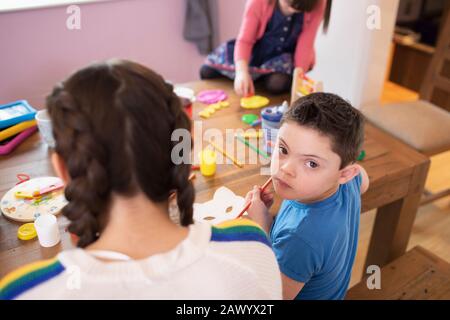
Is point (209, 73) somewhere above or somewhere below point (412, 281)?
above

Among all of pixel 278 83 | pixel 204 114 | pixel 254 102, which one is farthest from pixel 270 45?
pixel 204 114

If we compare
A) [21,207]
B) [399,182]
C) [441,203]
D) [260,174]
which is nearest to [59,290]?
[21,207]

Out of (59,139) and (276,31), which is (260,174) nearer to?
(59,139)

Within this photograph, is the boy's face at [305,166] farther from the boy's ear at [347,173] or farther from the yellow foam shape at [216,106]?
the yellow foam shape at [216,106]

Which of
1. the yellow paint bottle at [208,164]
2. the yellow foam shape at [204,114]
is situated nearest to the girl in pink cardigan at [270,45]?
the yellow foam shape at [204,114]

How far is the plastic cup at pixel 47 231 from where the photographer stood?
3.00 ft

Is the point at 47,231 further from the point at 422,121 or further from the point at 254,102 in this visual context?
the point at 422,121

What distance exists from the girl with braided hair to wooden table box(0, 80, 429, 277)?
38 cm

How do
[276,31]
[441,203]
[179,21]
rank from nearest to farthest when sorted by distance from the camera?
[276,31]
[441,203]
[179,21]

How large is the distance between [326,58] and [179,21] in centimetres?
93

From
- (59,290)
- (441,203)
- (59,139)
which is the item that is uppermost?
(59,139)

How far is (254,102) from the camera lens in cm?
160

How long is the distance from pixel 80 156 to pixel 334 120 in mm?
545

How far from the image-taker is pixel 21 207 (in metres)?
1.05
